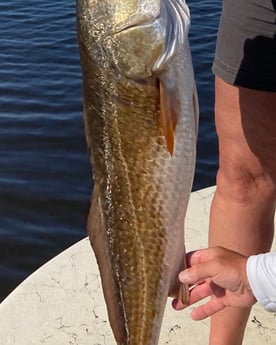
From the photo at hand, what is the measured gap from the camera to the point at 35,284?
349cm

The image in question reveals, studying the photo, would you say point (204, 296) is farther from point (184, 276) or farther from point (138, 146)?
point (138, 146)

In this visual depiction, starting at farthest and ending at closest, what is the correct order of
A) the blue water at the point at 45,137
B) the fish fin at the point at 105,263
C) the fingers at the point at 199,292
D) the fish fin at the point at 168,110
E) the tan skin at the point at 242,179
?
the blue water at the point at 45,137 < the tan skin at the point at 242,179 < the fingers at the point at 199,292 < the fish fin at the point at 105,263 < the fish fin at the point at 168,110

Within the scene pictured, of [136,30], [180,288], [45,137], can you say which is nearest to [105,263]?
[180,288]

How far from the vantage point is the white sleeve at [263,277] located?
6.93 ft

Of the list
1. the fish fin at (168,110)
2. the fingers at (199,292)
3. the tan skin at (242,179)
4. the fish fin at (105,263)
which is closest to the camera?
the fish fin at (168,110)

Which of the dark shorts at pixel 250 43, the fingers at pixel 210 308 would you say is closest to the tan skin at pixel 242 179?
the dark shorts at pixel 250 43

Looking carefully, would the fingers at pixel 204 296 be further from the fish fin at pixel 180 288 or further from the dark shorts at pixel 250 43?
the dark shorts at pixel 250 43

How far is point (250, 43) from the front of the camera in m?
2.59

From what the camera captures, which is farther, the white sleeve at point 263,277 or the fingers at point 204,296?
the fingers at point 204,296

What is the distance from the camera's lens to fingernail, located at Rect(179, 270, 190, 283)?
2180 mm

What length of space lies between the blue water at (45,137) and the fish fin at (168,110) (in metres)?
2.98

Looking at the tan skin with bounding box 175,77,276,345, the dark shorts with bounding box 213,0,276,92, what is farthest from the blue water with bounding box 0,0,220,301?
the dark shorts with bounding box 213,0,276,92

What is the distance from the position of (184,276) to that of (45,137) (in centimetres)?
453

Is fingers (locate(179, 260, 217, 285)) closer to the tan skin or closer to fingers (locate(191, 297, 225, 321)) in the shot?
fingers (locate(191, 297, 225, 321))
